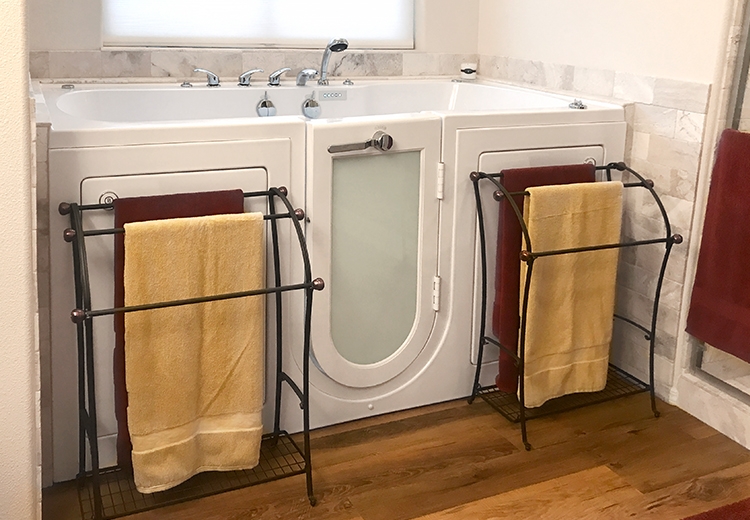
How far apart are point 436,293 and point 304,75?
1.02 meters

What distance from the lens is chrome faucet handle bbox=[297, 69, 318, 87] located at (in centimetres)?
276

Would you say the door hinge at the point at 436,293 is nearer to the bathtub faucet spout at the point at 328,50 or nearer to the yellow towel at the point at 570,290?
the yellow towel at the point at 570,290

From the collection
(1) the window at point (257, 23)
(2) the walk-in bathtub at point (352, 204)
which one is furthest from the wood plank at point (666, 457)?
(1) the window at point (257, 23)

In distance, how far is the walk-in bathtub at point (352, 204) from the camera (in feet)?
5.78

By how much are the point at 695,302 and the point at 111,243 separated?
1.51 metres

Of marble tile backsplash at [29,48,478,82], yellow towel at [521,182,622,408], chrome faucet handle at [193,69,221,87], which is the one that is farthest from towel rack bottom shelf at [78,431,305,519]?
marble tile backsplash at [29,48,478,82]

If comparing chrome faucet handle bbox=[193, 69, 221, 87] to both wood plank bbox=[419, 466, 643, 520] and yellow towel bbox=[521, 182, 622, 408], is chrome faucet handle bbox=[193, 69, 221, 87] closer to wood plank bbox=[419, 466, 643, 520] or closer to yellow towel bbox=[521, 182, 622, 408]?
yellow towel bbox=[521, 182, 622, 408]

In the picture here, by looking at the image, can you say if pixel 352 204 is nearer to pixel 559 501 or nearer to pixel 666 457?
pixel 559 501

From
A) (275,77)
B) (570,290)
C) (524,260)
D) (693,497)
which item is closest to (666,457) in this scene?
(693,497)

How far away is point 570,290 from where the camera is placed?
2170 mm

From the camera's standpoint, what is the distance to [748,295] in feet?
6.68

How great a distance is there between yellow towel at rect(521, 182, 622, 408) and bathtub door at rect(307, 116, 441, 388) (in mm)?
275

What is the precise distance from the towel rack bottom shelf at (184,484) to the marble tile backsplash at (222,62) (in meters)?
1.36

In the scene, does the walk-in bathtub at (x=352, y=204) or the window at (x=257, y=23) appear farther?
the window at (x=257, y=23)
